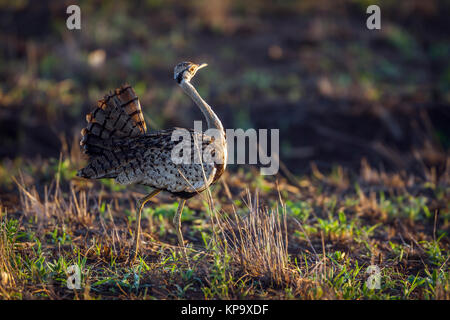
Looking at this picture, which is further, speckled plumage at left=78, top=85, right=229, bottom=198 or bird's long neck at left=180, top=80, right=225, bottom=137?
bird's long neck at left=180, top=80, right=225, bottom=137

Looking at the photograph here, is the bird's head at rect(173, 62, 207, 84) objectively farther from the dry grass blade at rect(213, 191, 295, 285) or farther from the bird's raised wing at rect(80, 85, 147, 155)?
the dry grass blade at rect(213, 191, 295, 285)

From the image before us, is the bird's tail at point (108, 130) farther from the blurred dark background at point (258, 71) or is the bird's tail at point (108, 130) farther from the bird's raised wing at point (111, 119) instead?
the blurred dark background at point (258, 71)

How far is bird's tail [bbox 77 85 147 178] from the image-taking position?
414 centimetres

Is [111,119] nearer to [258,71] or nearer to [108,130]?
[108,130]

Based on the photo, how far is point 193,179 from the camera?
13.4 feet

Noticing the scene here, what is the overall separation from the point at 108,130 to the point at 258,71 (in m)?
6.95

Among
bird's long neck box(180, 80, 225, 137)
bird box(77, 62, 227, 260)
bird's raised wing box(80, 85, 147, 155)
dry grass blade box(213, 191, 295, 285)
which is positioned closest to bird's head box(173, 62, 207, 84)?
bird's long neck box(180, 80, 225, 137)

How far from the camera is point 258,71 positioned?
425 inches

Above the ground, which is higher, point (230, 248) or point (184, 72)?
point (184, 72)

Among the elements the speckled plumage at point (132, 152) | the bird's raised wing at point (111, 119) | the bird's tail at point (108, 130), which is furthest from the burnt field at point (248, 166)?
the bird's raised wing at point (111, 119)

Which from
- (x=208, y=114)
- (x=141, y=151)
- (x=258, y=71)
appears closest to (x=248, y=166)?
(x=208, y=114)

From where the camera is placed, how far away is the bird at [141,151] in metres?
4.09

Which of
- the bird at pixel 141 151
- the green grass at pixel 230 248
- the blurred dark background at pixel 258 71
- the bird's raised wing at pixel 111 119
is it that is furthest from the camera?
the blurred dark background at pixel 258 71

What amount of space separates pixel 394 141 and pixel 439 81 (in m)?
2.57
